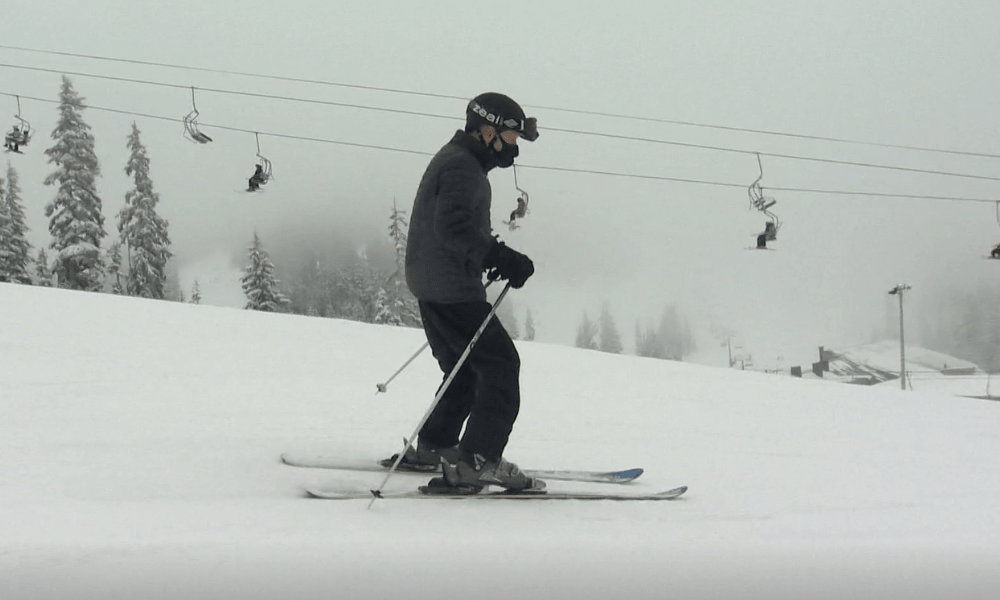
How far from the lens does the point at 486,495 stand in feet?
11.0

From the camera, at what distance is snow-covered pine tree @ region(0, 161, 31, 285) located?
1318 inches

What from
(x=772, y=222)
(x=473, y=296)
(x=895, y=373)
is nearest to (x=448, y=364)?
(x=473, y=296)

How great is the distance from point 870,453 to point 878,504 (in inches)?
74.8

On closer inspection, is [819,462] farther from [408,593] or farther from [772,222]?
[772,222]

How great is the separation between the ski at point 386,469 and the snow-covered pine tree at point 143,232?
34564 mm

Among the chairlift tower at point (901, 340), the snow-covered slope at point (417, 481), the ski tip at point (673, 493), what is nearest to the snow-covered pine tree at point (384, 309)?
the chairlift tower at point (901, 340)

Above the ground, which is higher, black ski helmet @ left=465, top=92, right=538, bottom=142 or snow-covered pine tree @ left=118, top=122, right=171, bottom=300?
snow-covered pine tree @ left=118, top=122, right=171, bottom=300

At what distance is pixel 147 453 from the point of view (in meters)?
3.92

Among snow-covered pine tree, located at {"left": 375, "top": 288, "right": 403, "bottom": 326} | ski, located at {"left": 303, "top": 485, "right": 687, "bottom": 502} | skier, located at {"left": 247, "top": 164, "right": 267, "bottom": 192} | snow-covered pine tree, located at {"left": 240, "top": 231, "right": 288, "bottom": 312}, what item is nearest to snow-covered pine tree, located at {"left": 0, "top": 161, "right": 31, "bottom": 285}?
snow-covered pine tree, located at {"left": 240, "top": 231, "right": 288, "bottom": 312}

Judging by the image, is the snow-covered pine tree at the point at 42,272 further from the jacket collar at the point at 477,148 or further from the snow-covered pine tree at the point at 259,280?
the jacket collar at the point at 477,148

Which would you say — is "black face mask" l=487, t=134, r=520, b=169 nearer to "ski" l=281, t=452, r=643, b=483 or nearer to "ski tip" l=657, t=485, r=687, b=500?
"ski" l=281, t=452, r=643, b=483

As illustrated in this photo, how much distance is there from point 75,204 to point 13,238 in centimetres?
393

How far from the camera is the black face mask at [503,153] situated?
3521mm

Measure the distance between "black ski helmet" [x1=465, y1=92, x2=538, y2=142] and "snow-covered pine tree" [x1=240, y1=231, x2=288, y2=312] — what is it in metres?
36.2
